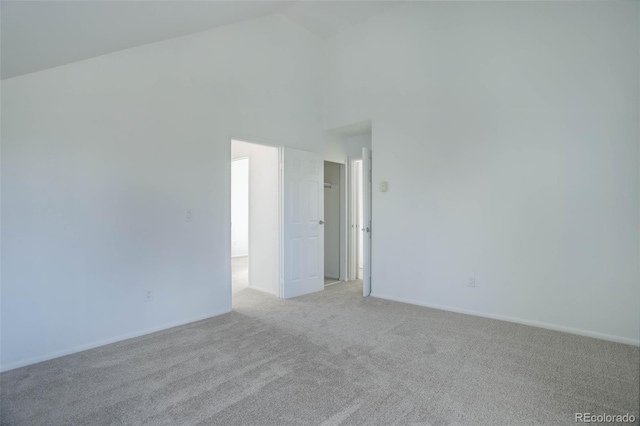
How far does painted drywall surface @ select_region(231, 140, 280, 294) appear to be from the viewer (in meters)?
4.55

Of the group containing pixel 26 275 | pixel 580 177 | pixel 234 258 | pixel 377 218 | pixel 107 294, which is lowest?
pixel 234 258

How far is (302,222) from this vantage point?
462 centimetres

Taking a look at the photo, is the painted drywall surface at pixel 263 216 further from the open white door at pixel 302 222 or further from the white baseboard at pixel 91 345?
the white baseboard at pixel 91 345

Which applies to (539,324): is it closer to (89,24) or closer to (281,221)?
(281,221)

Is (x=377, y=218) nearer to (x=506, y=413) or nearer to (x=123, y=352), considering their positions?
(x=506, y=413)

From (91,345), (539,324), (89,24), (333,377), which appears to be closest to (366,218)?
(539,324)

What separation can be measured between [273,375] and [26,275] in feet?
6.68

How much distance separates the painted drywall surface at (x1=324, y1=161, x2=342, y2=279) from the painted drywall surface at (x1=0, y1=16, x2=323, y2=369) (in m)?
1.83

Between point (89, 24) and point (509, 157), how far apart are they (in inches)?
147

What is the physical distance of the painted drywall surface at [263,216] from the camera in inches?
179

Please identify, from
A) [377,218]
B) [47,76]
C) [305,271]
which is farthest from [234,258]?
[47,76]

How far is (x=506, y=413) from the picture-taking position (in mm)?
1869

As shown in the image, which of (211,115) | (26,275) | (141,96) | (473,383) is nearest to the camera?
(473,383)

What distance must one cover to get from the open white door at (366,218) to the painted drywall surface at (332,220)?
1033 mm
